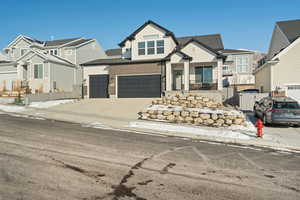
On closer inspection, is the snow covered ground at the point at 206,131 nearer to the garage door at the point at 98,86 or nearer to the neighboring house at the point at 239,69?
the garage door at the point at 98,86

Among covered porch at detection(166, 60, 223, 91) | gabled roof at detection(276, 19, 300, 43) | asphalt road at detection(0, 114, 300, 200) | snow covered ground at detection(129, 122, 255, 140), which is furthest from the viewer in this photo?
gabled roof at detection(276, 19, 300, 43)

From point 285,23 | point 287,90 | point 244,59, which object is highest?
point 285,23

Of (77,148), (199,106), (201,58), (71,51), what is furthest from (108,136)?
(71,51)

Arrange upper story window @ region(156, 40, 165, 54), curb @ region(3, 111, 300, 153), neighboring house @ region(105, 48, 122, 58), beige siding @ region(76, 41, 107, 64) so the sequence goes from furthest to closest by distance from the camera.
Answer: neighboring house @ region(105, 48, 122, 58) → beige siding @ region(76, 41, 107, 64) → upper story window @ region(156, 40, 165, 54) → curb @ region(3, 111, 300, 153)

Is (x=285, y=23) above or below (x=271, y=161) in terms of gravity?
above

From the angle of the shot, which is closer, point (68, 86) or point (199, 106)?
point (199, 106)

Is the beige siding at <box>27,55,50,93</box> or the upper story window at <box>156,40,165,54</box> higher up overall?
the upper story window at <box>156,40,165,54</box>

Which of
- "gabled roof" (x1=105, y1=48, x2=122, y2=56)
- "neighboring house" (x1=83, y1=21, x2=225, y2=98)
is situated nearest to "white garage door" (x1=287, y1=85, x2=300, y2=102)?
"neighboring house" (x1=83, y1=21, x2=225, y2=98)

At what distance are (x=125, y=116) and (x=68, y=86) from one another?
18.1m

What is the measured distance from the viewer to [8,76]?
29.4 metres

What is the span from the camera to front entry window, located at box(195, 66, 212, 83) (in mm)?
22609

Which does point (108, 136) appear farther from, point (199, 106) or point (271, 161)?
point (199, 106)

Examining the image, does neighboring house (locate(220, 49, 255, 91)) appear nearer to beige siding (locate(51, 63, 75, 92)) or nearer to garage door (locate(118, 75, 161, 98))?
garage door (locate(118, 75, 161, 98))

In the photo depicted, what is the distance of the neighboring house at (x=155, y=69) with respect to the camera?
21359mm
